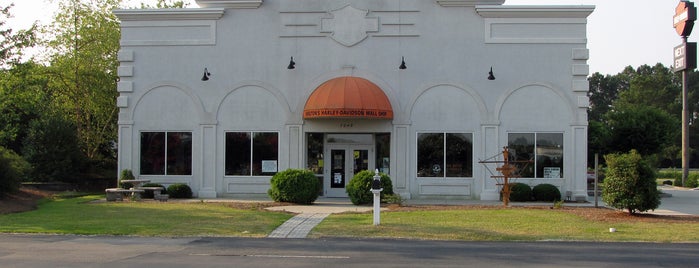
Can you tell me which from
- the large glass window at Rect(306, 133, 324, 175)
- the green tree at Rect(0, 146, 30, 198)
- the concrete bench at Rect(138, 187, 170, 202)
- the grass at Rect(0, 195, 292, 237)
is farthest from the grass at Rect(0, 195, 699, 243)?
the large glass window at Rect(306, 133, 324, 175)

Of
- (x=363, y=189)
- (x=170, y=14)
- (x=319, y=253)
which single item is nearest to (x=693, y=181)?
(x=363, y=189)

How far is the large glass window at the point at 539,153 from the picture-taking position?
84.1 ft

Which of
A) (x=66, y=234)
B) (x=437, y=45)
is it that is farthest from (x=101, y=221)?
(x=437, y=45)

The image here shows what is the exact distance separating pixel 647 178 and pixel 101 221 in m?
14.9

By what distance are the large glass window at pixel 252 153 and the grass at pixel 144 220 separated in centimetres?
391

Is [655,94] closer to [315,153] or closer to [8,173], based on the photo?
[315,153]

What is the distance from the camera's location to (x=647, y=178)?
19000 millimetres

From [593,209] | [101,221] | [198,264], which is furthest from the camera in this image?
[593,209]

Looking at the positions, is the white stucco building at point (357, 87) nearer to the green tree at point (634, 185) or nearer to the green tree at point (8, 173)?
the green tree at point (8, 173)

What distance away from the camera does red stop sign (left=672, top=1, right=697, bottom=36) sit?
34.9 m

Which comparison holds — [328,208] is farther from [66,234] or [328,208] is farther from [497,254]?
[497,254]

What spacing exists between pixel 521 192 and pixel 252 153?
33.9 feet

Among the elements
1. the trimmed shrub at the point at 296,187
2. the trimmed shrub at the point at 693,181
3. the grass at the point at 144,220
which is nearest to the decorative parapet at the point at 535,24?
the trimmed shrub at the point at 296,187

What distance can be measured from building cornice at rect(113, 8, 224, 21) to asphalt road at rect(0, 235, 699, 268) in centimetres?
1358
